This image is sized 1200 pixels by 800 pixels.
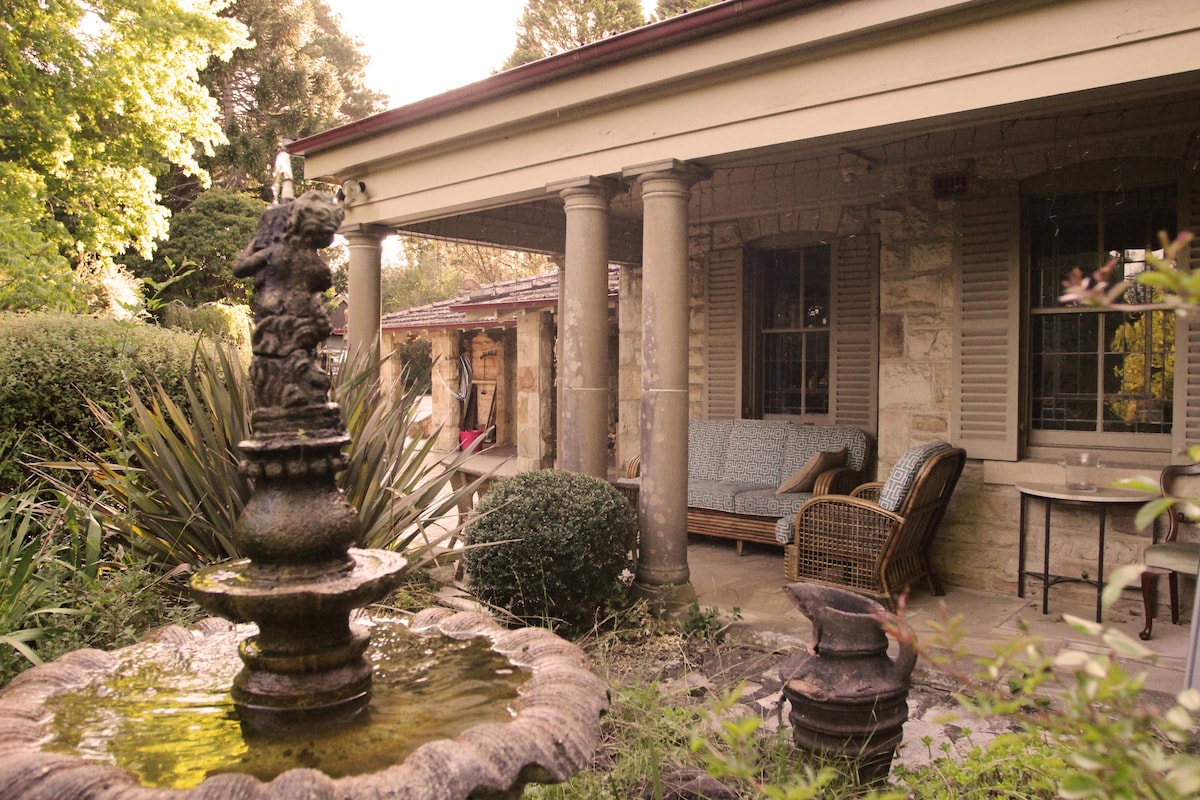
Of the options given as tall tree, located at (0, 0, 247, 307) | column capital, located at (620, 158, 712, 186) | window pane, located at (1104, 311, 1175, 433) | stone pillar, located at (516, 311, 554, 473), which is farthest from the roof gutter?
tall tree, located at (0, 0, 247, 307)

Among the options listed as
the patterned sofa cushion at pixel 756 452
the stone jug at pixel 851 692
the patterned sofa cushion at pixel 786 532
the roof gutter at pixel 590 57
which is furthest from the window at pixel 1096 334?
the stone jug at pixel 851 692

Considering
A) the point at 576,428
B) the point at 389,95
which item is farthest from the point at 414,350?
the point at 576,428

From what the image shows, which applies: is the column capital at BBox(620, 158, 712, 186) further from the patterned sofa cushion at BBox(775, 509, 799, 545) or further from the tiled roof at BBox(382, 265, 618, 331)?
the tiled roof at BBox(382, 265, 618, 331)

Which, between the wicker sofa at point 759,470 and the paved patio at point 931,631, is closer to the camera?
the paved patio at point 931,631

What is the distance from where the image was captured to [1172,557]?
448 cm

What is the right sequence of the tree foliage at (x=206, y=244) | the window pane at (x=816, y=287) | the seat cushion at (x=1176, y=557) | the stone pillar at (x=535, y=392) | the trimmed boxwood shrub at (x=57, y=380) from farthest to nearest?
the tree foliage at (x=206, y=244) → the stone pillar at (x=535, y=392) → the window pane at (x=816, y=287) → the trimmed boxwood shrub at (x=57, y=380) → the seat cushion at (x=1176, y=557)

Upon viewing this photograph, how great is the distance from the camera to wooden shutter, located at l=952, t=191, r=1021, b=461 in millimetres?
5777

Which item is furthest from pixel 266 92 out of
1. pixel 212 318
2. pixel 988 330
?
pixel 988 330

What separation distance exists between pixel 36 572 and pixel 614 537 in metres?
2.80

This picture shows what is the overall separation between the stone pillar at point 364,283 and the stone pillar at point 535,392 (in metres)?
5.18

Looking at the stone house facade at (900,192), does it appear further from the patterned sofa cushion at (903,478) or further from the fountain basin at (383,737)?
the fountain basin at (383,737)

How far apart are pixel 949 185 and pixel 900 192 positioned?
419mm

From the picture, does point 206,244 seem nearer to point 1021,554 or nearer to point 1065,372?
point 1065,372

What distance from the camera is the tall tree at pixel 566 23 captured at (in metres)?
24.0
